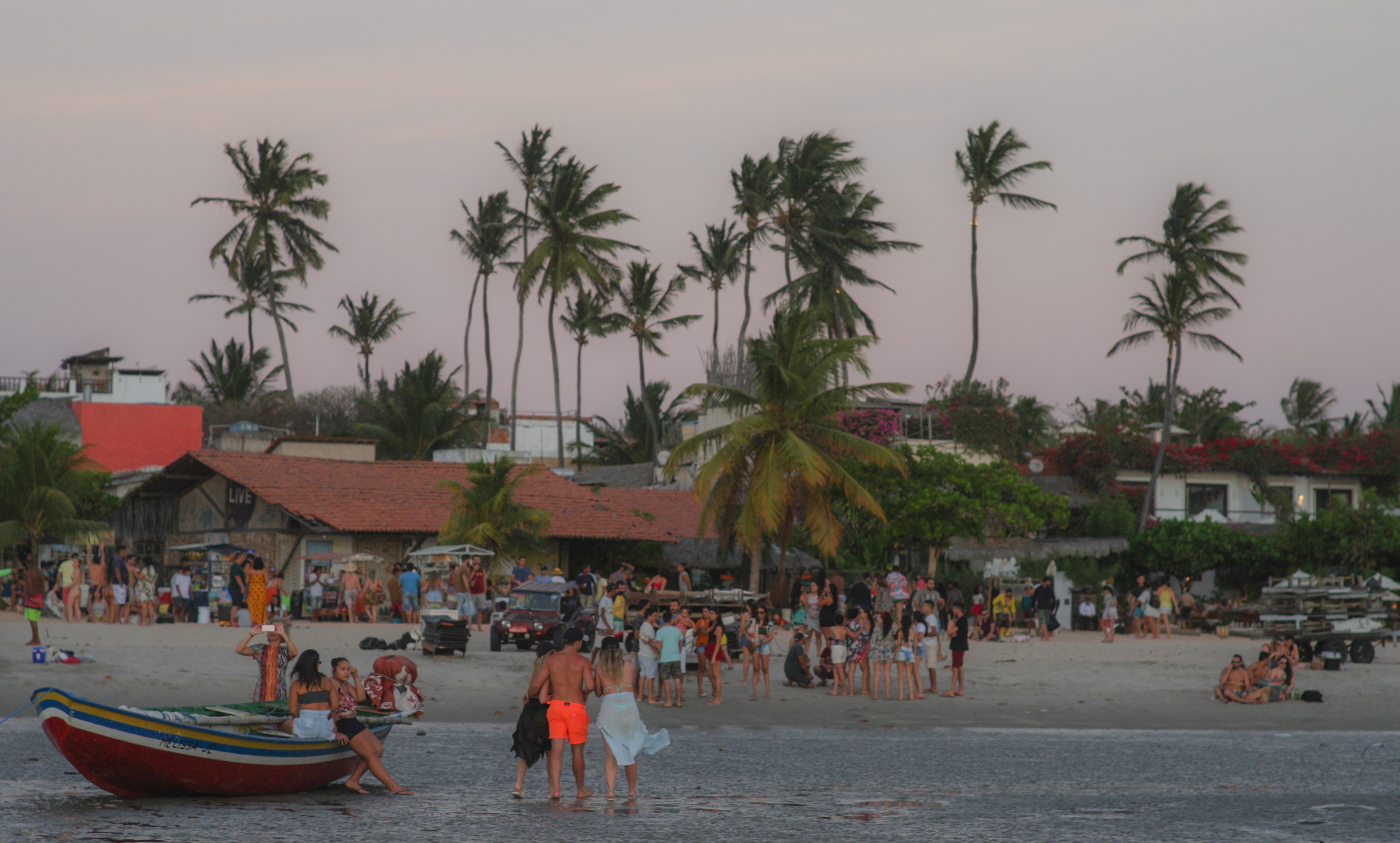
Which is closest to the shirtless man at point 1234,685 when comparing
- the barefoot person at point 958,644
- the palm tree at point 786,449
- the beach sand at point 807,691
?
the beach sand at point 807,691

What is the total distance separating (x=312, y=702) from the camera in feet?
39.2

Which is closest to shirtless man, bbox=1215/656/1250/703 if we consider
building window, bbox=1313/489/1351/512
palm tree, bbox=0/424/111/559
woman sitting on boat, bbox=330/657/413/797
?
woman sitting on boat, bbox=330/657/413/797

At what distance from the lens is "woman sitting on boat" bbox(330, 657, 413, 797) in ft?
39.3

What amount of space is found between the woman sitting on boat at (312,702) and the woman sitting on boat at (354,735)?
0.16 ft

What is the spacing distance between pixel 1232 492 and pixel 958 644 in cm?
3108

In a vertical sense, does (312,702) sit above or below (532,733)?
above

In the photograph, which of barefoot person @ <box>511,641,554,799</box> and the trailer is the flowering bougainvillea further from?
barefoot person @ <box>511,641,554,799</box>

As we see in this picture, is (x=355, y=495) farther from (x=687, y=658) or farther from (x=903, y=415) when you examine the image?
(x=903, y=415)

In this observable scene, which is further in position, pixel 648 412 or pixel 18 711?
pixel 648 412

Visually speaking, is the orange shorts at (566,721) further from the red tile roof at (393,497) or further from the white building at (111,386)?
the white building at (111,386)

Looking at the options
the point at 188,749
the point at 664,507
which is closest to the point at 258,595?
the point at 188,749

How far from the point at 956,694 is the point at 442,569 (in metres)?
16.0

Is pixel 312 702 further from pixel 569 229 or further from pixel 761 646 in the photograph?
pixel 569 229

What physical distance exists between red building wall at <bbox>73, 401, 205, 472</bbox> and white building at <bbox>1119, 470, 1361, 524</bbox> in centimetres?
3620
